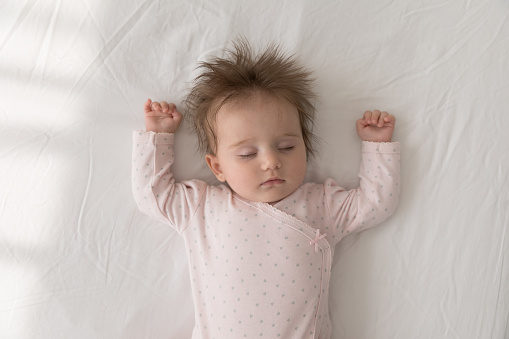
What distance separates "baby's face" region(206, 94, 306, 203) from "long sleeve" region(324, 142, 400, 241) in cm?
15

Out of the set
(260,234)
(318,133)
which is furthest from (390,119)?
(260,234)

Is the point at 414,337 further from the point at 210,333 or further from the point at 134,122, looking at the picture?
the point at 134,122

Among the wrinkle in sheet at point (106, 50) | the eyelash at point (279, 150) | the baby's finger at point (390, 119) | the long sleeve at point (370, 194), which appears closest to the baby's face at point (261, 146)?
the eyelash at point (279, 150)

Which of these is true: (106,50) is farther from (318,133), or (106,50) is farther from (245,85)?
(318,133)

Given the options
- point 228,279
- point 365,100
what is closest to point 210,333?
point 228,279

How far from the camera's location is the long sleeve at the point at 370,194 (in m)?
1.23

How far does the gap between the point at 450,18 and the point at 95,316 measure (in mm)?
1363

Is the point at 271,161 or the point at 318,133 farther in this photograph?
the point at 318,133

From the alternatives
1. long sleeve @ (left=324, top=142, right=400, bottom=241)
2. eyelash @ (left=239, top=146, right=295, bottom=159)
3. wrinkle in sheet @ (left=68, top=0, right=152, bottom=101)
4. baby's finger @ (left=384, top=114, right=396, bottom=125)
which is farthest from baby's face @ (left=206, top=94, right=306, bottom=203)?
wrinkle in sheet @ (left=68, top=0, right=152, bottom=101)

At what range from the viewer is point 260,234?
121 cm

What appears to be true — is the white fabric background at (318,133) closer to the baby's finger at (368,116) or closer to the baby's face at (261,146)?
the baby's finger at (368,116)

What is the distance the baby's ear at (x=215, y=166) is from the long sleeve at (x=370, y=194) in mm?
300

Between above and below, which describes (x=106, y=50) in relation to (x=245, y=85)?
above

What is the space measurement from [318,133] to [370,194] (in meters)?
0.23
